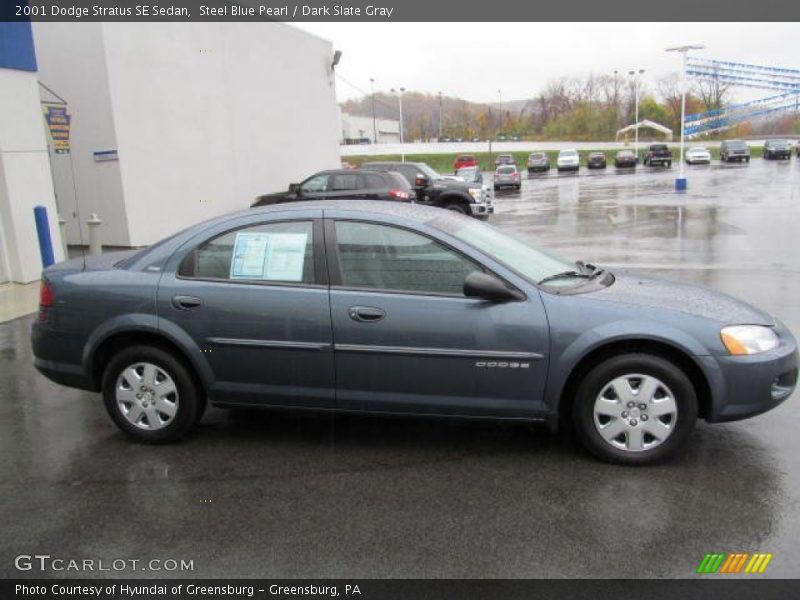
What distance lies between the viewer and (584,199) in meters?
28.1

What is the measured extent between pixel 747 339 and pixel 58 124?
14253mm

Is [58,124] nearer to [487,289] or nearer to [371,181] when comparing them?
[371,181]

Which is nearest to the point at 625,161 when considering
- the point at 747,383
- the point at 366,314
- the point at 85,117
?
the point at 85,117

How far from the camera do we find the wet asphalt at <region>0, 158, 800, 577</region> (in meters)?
3.21

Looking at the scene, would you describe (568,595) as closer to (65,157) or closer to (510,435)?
(510,435)

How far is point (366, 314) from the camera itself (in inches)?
163

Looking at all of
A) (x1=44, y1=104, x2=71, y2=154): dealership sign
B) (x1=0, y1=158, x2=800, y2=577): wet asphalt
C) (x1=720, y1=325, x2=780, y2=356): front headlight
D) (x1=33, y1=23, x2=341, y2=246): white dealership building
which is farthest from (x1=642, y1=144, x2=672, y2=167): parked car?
(x1=720, y1=325, x2=780, y2=356): front headlight

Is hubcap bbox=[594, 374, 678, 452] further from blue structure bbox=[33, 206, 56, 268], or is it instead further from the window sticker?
blue structure bbox=[33, 206, 56, 268]

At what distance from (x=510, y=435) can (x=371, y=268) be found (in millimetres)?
1451

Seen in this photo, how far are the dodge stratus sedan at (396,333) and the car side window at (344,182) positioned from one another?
11.8 m

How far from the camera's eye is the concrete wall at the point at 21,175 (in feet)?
33.9

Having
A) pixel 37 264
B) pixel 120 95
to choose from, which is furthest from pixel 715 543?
pixel 120 95

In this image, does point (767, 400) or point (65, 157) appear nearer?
point (767, 400)

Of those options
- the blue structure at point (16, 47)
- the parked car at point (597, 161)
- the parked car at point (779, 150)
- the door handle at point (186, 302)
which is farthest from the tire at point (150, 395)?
the parked car at point (779, 150)
